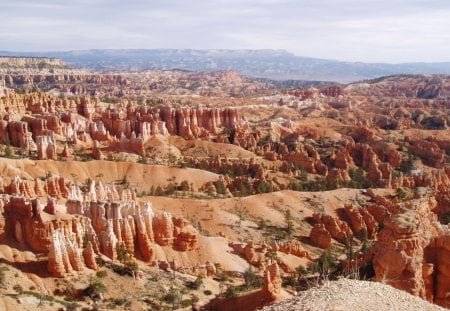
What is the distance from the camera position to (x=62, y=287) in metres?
33.3

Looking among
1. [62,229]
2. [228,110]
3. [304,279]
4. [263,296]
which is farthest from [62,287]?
[228,110]

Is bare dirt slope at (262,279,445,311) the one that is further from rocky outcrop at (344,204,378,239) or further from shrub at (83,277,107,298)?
rocky outcrop at (344,204,378,239)

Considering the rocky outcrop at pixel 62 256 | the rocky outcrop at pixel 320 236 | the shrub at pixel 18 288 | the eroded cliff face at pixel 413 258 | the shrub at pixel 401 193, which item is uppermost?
the eroded cliff face at pixel 413 258

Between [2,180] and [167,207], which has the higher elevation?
[2,180]

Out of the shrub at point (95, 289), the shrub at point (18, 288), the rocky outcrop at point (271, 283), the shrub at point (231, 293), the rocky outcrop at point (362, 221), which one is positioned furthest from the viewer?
the rocky outcrop at point (362, 221)

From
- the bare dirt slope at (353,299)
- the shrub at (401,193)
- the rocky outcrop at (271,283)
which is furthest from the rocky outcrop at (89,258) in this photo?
the shrub at (401,193)

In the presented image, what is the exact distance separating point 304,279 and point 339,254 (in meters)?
11.5

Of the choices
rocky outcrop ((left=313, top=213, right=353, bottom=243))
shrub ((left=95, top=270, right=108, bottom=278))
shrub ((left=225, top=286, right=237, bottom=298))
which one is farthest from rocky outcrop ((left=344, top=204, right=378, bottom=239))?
shrub ((left=95, top=270, right=108, bottom=278))

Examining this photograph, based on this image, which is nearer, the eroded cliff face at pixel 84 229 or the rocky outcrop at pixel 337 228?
the eroded cliff face at pixel 84 229

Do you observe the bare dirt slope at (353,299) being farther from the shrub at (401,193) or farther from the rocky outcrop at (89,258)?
the shrub at (401,193)

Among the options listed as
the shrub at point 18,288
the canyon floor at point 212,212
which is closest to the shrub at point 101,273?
the canyon floor at point 212,212

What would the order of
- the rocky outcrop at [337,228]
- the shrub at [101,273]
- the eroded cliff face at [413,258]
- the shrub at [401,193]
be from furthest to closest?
the shrub at [401,193]
the rocky outcrop at [337,228]
the shrub at [101,273]
the eroded cliff face at [413,258]

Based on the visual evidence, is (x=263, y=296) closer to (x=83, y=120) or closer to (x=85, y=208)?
(x=85, y=208)

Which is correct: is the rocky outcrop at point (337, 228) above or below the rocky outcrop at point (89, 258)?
below
